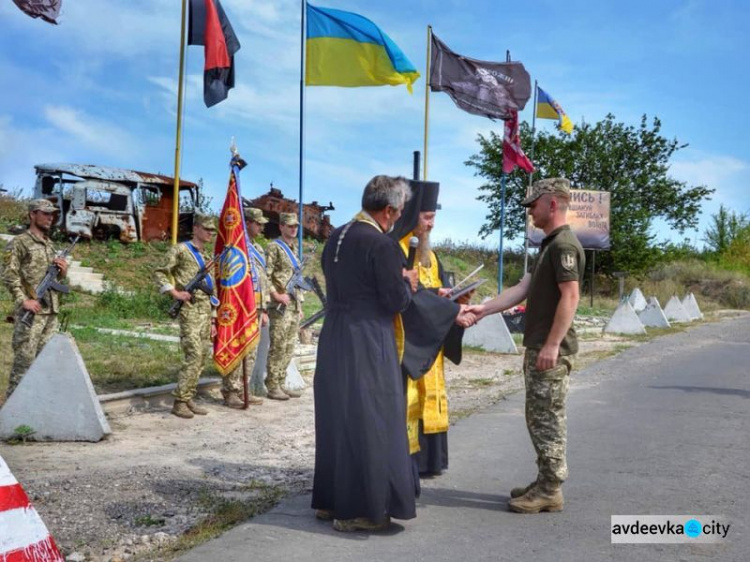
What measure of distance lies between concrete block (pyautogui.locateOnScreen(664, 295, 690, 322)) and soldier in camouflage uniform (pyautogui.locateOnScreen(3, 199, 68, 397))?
78.1ft

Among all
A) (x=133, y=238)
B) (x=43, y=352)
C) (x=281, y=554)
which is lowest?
(x=281, y=554)

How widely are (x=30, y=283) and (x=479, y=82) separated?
42.6ft

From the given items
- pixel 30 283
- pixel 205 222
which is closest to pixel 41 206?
pixel 30 283

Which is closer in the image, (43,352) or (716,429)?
(43,352)

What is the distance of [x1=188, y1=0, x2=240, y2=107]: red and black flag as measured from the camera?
38.5 feet

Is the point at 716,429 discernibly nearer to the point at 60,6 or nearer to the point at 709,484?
the point at 709,484

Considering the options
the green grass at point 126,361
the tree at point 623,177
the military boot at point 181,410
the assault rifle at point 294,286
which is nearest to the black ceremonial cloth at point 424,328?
the military boot at point 181,410

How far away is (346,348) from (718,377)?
9298 millimetres

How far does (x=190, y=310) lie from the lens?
27.1 feet

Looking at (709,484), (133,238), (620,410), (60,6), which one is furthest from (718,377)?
(133,238)

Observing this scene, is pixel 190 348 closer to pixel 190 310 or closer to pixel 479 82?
pixel 190 310

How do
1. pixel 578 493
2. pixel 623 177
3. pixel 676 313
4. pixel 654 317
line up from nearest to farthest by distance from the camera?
pixel 578 493, pixel 654 317, pixel 676 313, pixel 623 177

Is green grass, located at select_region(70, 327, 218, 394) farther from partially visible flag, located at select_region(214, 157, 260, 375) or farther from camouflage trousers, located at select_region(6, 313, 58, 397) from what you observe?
partially visible flag, located at select_region(214, 157, 260, 375)

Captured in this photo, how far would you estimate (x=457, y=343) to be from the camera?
5.95m
